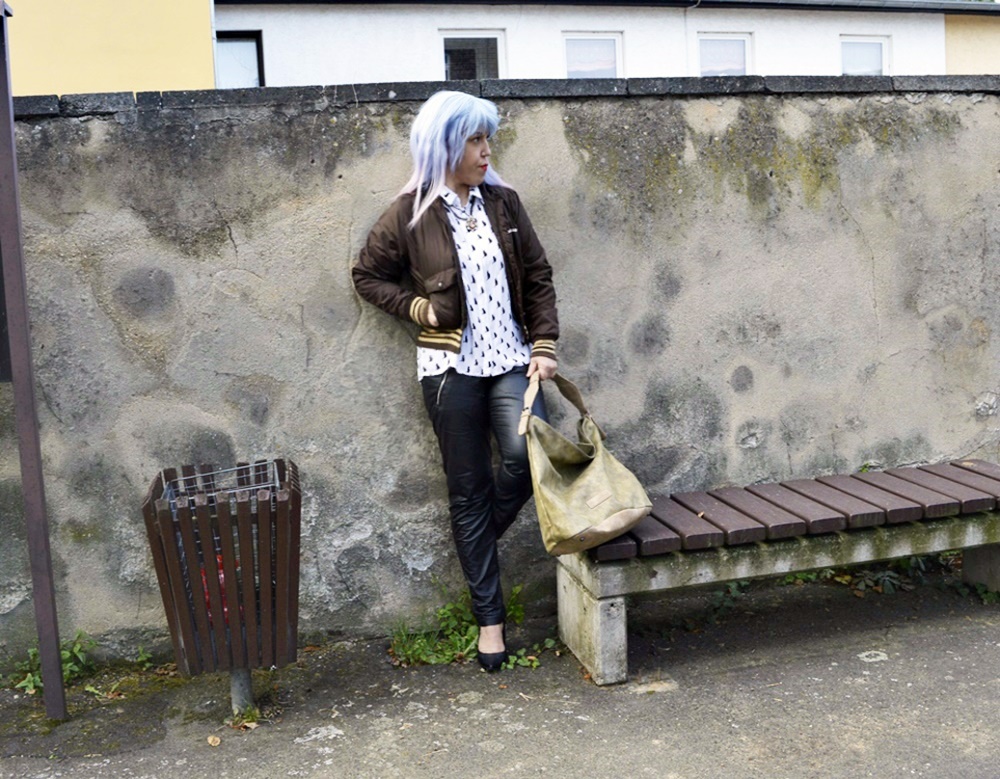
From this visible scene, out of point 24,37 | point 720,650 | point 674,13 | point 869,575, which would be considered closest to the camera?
point 720,650

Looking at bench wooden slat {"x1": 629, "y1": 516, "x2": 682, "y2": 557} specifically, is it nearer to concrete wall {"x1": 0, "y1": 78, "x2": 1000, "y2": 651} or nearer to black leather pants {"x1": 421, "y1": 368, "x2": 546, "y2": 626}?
black leather pants {"x1": 421, "y1": 368, "x2": 546, "y2": 626}

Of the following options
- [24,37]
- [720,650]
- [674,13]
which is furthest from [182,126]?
[674,13]

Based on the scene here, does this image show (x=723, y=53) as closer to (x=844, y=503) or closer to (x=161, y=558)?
(x=844, y=503)

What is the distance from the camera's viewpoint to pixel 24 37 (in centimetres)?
766

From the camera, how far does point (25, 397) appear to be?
10.5 ft

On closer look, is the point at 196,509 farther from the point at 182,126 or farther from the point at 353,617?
the point at 182,126

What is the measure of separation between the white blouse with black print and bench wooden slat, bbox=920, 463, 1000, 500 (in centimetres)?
181

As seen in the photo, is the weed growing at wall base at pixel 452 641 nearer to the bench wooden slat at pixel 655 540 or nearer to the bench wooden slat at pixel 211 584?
the bench wooden slat at pixel 655 540

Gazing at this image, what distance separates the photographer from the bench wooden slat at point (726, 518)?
11.5 feet

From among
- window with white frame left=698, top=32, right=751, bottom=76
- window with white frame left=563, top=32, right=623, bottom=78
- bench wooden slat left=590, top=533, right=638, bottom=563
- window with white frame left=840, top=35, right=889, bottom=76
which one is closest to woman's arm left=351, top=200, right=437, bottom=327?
bench wooden slat left=590, top=533, right=638, bottom=563

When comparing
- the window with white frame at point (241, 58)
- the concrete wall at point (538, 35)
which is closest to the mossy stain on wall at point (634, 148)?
the concrete wall at point (538, 35)

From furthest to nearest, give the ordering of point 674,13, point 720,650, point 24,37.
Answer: point 674,13
point 24,37
point 720,650

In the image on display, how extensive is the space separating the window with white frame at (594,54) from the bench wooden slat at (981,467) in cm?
715

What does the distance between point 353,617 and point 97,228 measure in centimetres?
166
